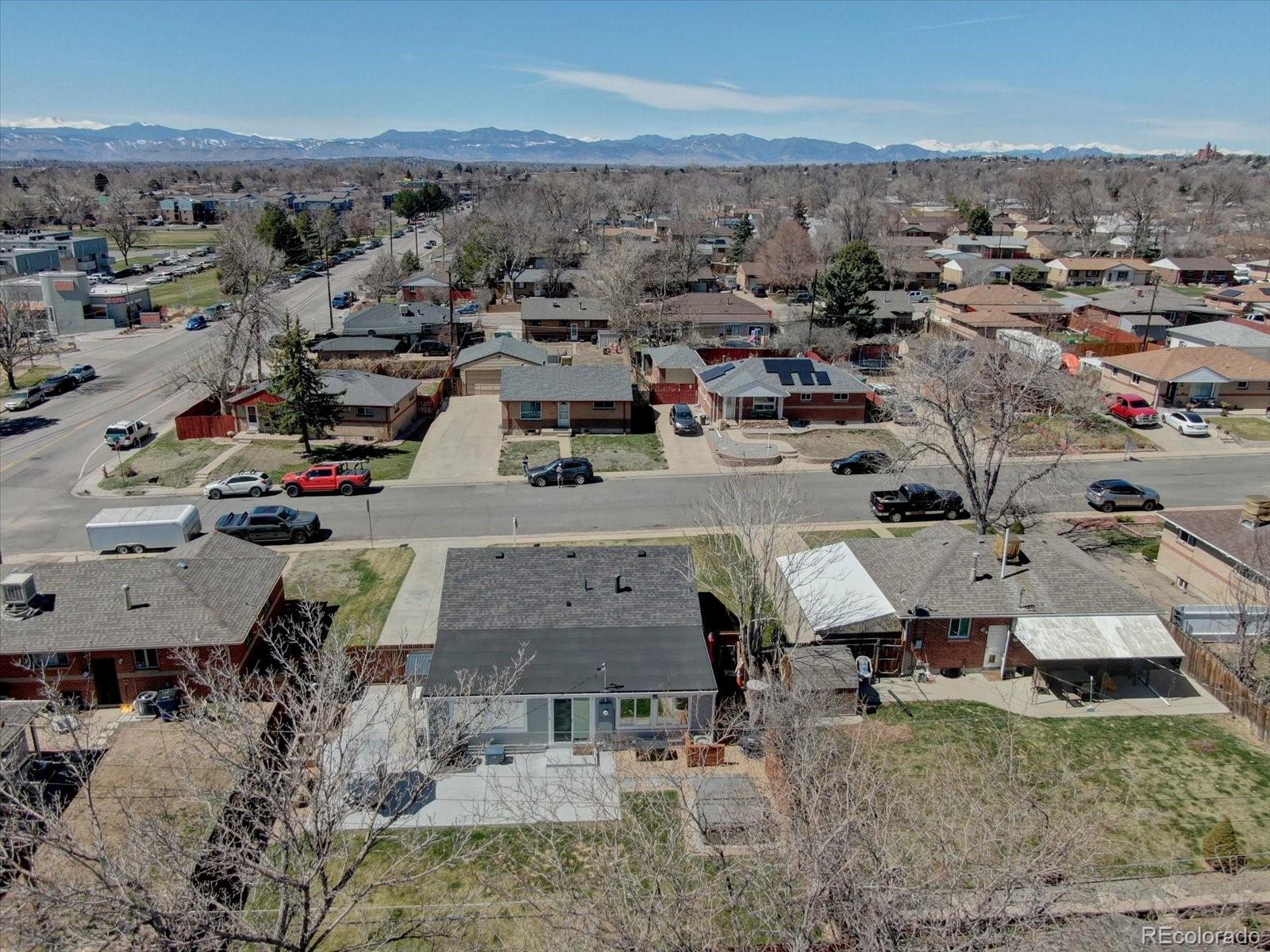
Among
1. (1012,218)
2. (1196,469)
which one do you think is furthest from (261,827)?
(1012,218)

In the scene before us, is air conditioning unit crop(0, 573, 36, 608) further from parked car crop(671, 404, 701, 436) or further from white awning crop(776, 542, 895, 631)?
parked car crop(671, 404, 701, 436)

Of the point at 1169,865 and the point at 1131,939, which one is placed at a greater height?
the point at 1131,939

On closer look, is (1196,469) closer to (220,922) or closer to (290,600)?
(290,600)

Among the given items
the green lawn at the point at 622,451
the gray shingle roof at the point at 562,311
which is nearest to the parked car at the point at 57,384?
the gray shingle roof at the point at 562,311

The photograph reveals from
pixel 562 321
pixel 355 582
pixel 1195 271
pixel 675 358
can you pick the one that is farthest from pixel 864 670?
pixel 1195 271

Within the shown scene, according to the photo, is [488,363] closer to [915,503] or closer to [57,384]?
[57,384]

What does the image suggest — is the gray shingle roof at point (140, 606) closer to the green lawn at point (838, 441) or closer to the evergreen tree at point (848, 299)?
the green lawn at point (838, 441)
